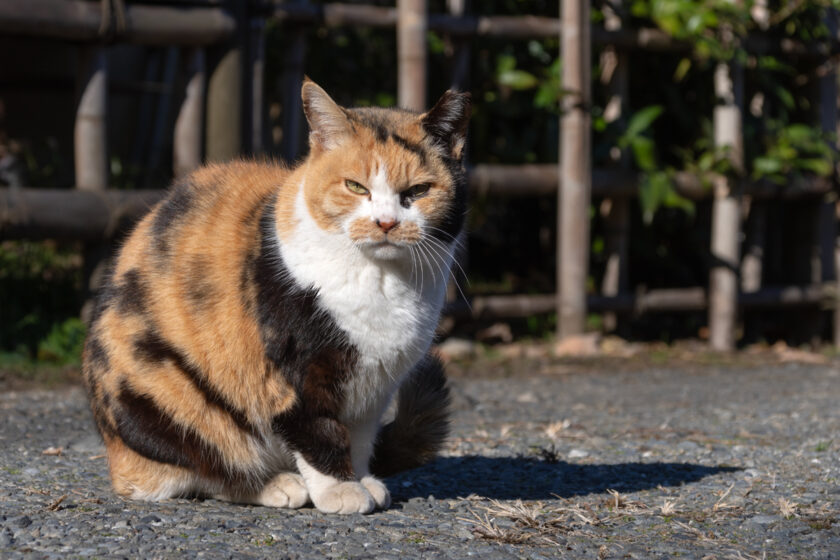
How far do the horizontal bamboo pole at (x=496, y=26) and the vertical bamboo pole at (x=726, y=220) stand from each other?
Answer: 0.36 m

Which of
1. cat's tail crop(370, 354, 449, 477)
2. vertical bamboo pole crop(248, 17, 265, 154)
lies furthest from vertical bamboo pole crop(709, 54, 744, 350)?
cat's tail crop(370, 354, 449, 477)

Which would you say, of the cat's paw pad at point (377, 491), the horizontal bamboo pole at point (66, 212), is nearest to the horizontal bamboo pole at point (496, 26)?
the horizontal bamboo pole at point (66, 212)

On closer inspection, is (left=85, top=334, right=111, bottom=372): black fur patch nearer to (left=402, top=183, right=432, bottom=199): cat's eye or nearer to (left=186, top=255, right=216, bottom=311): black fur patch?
(left=186, top=255, right=216, bottom=311): black fur patch

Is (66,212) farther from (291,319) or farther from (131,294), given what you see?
(291,319)

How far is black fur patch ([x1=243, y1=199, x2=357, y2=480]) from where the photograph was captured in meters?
2.86

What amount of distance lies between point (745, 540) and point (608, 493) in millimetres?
584

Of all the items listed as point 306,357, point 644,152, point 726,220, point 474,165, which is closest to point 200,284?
point 306,357

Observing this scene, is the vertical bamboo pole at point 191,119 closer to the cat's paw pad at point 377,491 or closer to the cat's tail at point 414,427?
the cat's tail at point 414,427

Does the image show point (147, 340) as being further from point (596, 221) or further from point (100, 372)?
point (596, 221)

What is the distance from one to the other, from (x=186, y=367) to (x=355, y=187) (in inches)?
27.7

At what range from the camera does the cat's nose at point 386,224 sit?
111 inches

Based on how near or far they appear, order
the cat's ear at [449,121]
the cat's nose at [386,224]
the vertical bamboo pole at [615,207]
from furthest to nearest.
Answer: the vertical bamboo pole at [615,207] < the cat's ear at [449,121] < the cat's nose at [386,224]

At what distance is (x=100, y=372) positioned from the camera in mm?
3119

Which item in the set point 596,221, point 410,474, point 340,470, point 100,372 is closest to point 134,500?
point 100,372
